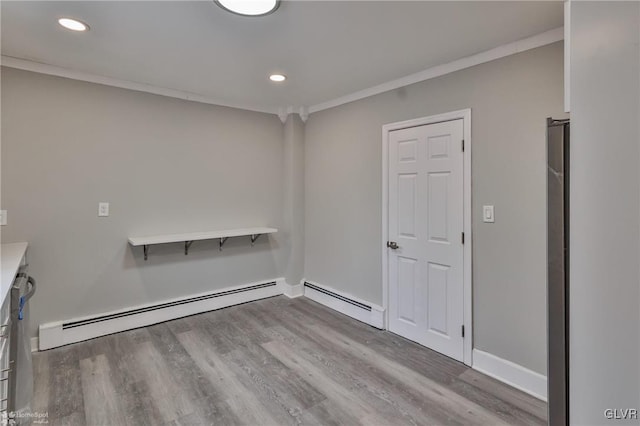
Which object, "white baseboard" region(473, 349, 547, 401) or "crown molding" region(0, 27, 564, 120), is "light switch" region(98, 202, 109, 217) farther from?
"white baseboard" region(473, 349, 547, 401)

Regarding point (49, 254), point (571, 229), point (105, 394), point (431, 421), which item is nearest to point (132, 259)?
point (49, 254)

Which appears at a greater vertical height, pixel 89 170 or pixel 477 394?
pixel 89 170

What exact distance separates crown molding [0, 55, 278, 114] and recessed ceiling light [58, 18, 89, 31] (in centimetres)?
89

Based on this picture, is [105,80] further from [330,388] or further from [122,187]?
[330,388]

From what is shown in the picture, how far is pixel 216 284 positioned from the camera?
12.2 feet

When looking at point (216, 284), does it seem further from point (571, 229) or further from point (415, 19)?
point (571, 229)

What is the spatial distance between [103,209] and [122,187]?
0.85ft

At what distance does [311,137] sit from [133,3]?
246cm

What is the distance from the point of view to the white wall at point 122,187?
8.78 ft

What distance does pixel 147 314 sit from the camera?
10.7 feet

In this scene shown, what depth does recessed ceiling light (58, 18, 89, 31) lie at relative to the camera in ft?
6.47

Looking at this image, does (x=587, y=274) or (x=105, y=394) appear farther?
(x=105, y=394)

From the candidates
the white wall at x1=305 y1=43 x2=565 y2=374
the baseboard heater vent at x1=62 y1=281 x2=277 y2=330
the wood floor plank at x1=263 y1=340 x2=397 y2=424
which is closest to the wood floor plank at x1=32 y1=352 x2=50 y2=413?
the baseboard heater vent at x1=62 y1=281 x2=277 y2=330

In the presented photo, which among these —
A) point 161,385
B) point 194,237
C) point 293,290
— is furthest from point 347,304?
point 161,385
